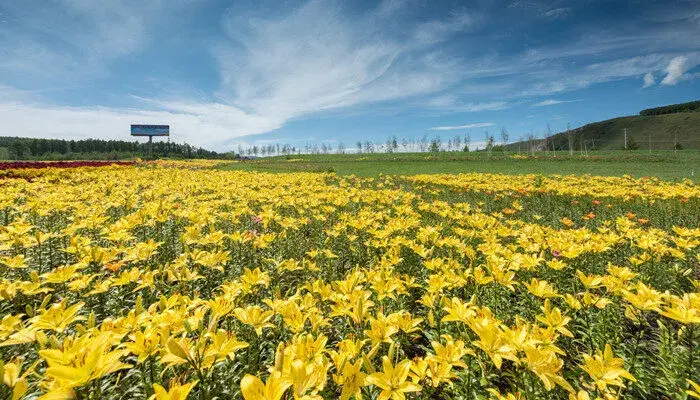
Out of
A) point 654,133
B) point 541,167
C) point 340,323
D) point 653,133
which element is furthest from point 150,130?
point 654,133

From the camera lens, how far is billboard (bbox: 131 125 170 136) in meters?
73.1

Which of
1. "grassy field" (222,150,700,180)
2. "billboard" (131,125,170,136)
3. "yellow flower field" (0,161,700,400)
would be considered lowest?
"yellow flower field" (0,161,700,400)

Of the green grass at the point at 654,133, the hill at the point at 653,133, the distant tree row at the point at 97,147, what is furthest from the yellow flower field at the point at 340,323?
the hill at the point at 653,133

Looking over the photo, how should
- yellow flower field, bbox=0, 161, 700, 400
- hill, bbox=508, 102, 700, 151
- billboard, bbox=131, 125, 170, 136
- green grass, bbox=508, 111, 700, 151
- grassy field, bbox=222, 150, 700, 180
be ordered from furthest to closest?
hill, bbox=508, 102, 700, 151 → green grass, bbox=508, 111, 700, 151 → billboard, bbox=131, 125, 170, 136 → grassy field, bbox=222, 150, 700, 180 → yellow flower field, bbox=0, 161, 700, 400

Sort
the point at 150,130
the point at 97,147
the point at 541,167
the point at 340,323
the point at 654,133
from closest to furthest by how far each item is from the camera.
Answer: the point at 340,323 < the point at 541,167 < the point at 150,130 < the point at 97,147 < the point at 654,133

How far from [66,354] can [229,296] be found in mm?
906

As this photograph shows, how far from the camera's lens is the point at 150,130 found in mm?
73438

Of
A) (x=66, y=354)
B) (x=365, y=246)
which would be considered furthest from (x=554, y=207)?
(x=66, y=354)

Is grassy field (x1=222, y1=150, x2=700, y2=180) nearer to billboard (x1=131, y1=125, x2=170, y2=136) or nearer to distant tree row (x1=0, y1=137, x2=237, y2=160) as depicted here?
billboard (x1=131, y1=125, x2=170, y2=136)

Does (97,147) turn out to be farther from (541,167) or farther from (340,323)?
(340,323)

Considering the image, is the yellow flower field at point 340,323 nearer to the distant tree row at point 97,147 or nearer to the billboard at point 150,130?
the billboard at point 150,130

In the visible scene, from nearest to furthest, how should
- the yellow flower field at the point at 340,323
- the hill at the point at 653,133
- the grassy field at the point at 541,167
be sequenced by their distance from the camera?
the yellow flower field at the point at 340,323 < the grassy field at the point at 541,167 < the hill at the point at 653,133

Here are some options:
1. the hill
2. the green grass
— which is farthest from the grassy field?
the hill

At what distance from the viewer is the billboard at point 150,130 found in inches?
2876
